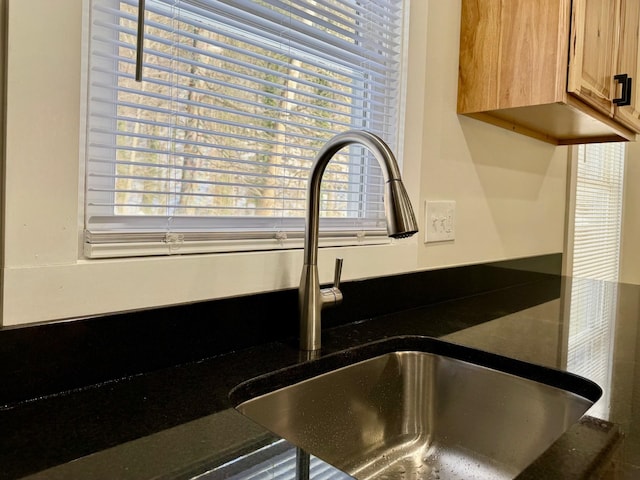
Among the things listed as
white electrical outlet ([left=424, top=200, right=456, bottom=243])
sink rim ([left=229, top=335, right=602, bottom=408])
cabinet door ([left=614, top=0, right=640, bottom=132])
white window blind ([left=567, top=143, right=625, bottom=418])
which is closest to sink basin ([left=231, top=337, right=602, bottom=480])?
sink rim ([left=229, top=335, right=602, bottom=408])

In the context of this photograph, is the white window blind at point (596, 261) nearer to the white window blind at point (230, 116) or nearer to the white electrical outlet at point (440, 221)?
the white electrical outlet at point (440, 221)

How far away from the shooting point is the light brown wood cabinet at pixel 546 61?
1.20 m

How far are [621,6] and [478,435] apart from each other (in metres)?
1.42

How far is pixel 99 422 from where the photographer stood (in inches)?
22.8

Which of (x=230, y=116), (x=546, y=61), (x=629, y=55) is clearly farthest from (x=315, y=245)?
(x=629, y=55)

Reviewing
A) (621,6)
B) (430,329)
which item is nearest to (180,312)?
(430,329)

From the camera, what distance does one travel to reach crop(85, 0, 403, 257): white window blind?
2.43 feet

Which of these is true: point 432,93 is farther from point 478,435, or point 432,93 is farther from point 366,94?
point 478,435

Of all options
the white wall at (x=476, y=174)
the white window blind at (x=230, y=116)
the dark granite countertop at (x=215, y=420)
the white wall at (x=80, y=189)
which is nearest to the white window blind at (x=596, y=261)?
the dark granite countertop at (x=215, y=420)

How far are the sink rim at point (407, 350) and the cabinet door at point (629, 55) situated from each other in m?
1.08

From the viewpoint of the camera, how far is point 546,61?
1.21m

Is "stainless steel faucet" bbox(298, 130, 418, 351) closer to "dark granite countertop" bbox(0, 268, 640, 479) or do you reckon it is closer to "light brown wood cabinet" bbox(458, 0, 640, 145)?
"dark granite countertop" bbox(0, 268, 640, 479)

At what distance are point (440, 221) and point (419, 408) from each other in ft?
1.92

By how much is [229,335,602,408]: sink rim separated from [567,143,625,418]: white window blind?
1.1 inches
